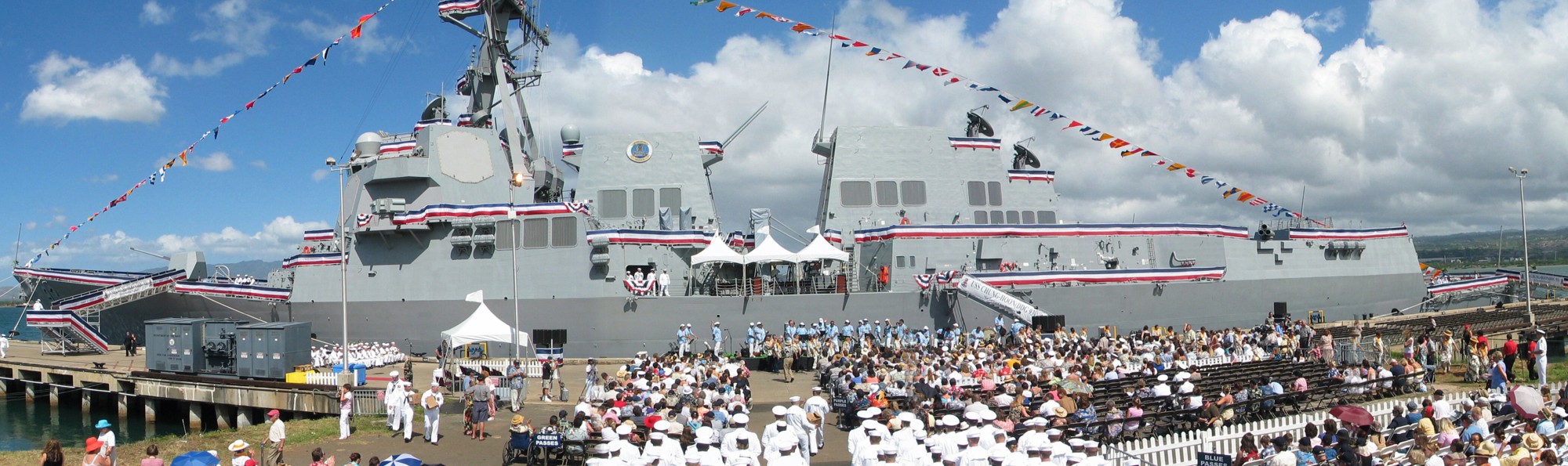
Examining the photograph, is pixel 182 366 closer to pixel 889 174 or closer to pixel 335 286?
pixel 335 286

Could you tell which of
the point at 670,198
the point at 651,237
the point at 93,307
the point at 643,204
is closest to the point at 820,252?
the point at 651,237

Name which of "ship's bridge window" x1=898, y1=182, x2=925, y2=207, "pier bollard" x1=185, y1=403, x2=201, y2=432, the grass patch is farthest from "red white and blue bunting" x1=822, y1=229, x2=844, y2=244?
"pier bollard" x1=185, y1=403, x2=201, y2=432

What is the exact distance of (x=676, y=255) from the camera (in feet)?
79.3

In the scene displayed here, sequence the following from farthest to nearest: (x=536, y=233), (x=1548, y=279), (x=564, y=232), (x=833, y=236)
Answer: (x=1548, y=279) < (x=833, y=236) < (x=536, y=233) < (x=564, y=232)

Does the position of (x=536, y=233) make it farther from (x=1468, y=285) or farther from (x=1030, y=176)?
(x=1468, y=285)

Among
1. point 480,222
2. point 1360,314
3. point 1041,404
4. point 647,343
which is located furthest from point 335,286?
point 1360,314

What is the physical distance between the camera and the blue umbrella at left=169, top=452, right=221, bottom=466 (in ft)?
27.5

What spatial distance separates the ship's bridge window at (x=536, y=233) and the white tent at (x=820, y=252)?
6.14m

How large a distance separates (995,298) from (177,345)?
59.0 ft

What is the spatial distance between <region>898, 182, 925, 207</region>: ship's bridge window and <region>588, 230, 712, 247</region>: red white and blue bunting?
5.52 metres

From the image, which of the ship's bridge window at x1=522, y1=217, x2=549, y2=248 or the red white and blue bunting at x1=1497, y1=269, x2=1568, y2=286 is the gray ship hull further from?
the red white and blue bunting at x1=1497, y1=269, x2=1568, y2=286

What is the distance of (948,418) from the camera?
921 centimetres

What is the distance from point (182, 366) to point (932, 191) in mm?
18095

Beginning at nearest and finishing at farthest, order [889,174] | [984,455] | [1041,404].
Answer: [984,455] → [1041,404] → [889,174]
